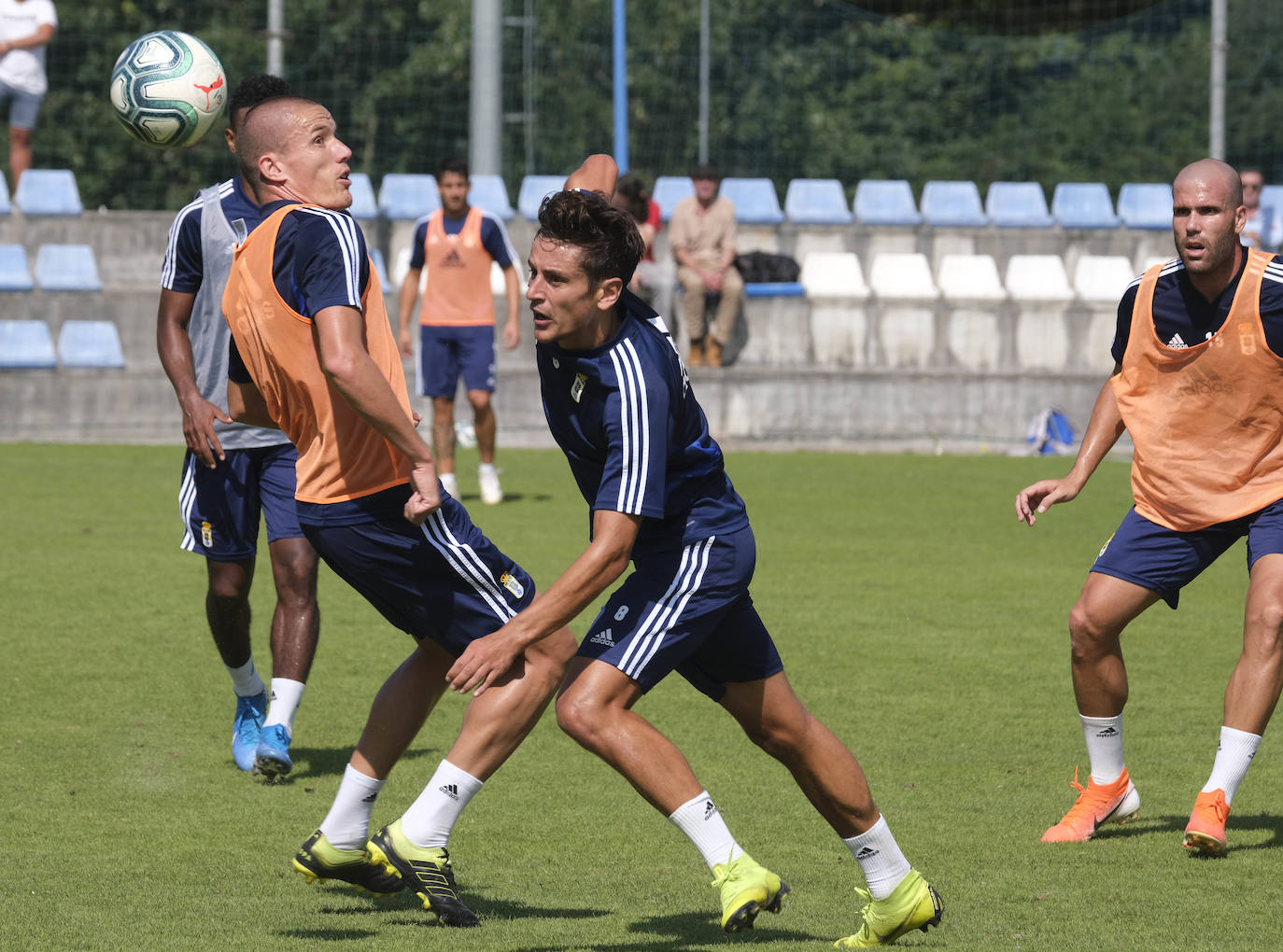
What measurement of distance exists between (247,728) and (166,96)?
247 cm

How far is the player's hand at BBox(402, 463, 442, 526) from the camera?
4.16 metres

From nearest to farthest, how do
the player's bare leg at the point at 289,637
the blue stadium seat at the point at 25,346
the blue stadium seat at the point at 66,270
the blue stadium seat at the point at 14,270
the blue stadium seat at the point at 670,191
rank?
the player's bare leg at the point at 289,637
the blue stadium seat at the point at 25,346
the blue stadium seat at the point at 14,270
the blue stadium seat at the point at 66,270
the blue stadium seat at the point at 670,191

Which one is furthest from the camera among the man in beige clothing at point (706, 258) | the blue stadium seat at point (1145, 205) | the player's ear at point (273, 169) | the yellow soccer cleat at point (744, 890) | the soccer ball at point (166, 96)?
the blue stadium seat at point (1145, 205)

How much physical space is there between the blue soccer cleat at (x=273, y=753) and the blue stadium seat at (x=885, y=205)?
51.6 ft

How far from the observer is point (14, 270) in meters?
17.8

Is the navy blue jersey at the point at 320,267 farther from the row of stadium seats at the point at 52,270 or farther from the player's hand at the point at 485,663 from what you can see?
the row of stadium seats at the point at 52,270

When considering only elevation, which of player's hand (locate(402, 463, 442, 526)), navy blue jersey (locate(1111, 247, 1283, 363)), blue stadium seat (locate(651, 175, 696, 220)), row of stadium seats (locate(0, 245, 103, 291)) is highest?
blue stadium seat (locate(651, 175, 696, 220))

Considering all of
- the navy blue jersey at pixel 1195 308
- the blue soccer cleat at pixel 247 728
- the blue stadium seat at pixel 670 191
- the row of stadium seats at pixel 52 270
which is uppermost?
the blue stadium seat at pixel 670 191

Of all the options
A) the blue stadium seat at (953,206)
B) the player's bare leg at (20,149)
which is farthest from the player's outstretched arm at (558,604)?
the blue stadium seat at (953,206)

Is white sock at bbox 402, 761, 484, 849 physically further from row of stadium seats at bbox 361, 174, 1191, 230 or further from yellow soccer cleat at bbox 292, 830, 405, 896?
row of stadium seats at bbox 361, 174, 1191, 230

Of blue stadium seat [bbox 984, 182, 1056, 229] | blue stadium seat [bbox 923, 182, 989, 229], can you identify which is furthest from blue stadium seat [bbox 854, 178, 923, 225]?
blue stadium seat [bbox 984, 182, 1056, 229]

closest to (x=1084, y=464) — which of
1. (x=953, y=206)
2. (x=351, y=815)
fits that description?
(x=351, y=815)

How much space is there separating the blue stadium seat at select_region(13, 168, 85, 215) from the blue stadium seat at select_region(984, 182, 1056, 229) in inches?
431

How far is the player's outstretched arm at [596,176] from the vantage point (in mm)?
4828
